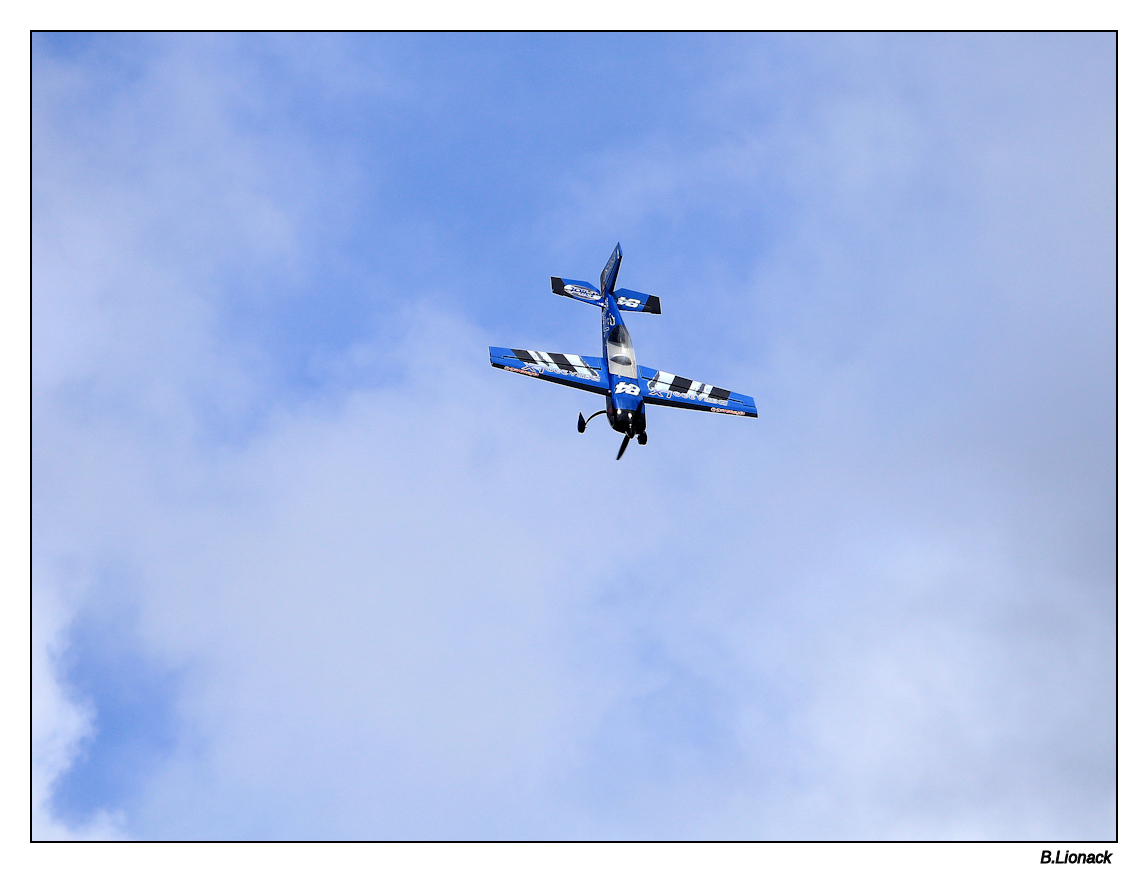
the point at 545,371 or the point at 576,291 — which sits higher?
the point at 576,291

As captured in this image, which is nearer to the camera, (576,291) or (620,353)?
(620,353)

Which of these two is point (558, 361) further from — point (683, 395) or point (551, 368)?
point (683, 395)

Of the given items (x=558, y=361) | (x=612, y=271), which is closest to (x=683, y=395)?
(x=558, y=361)

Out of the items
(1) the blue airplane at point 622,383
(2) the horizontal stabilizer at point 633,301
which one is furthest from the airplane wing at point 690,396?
(2) the horizontal stabilizer at point 633,301

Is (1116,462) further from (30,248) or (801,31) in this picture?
(30,248)

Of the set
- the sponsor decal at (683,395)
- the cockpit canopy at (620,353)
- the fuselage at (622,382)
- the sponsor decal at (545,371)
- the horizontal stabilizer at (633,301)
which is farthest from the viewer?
the horizontal stabilizer at (633,301)

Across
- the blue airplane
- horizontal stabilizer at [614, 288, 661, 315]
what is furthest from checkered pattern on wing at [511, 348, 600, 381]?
horizontal stabilizer at [614, 288, 661, 315]

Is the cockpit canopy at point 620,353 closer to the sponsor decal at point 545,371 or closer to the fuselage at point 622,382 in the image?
the fuselage at point 622,382
